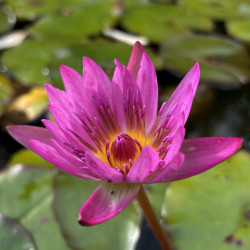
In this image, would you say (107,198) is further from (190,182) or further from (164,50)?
(164,50)

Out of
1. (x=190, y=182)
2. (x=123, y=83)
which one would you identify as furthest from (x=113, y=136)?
(x=190, y=182)

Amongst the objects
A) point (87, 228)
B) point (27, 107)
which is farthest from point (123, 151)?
point (27, 107)

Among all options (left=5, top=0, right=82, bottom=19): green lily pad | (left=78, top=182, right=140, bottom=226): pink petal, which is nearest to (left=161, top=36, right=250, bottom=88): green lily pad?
(left=5, top=0, right=82, bottom=19): green lily pad

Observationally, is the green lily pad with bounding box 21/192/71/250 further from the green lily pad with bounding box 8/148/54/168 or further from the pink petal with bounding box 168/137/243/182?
the pink petal with bounding box 168/137/243/182

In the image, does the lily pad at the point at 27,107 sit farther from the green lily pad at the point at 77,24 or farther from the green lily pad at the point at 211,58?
the green lily pad at the point at 211,58

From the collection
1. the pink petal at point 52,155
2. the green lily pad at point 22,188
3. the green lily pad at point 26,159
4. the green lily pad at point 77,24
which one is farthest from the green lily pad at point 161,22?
the pink petal at point 52,155

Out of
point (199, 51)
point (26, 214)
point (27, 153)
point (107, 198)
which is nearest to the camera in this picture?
point (107, 198)
